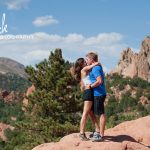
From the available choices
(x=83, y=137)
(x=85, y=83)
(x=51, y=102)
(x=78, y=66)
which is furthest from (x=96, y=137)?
(x=51, y=102)

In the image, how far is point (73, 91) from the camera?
1115 inches

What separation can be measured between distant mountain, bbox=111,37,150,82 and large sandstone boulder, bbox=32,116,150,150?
512 ft

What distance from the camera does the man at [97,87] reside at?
9945 mm

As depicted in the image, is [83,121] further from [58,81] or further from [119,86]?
[119,86]

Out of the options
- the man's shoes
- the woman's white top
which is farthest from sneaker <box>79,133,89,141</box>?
the woman's white top

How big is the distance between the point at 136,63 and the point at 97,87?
551 feet

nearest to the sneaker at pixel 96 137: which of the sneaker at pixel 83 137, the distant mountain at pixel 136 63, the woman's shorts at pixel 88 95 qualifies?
the sneaker at pixel 83 137

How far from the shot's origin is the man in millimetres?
9945

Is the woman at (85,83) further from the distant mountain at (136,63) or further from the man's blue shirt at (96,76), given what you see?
the distant mountain at (136,63)

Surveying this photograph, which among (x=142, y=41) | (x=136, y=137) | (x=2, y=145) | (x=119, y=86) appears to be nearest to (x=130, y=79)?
(x=119, y=86)

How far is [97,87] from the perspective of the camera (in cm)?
1007

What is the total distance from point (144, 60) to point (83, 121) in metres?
169

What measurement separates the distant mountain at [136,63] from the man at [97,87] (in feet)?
517

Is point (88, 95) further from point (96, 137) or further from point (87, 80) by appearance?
point (96, 137)
